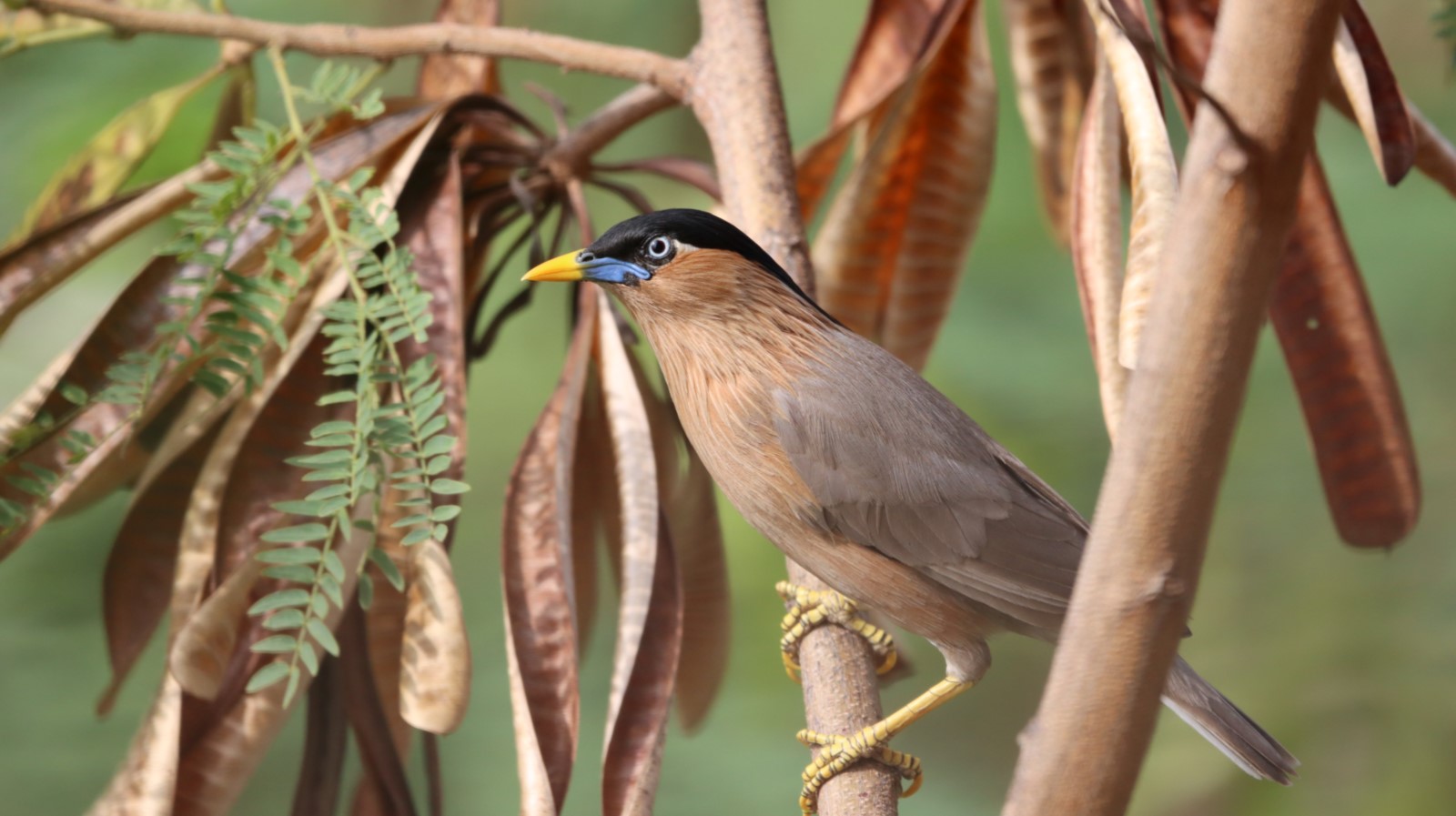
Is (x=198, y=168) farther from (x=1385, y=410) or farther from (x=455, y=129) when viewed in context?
(x=1385, y=410)

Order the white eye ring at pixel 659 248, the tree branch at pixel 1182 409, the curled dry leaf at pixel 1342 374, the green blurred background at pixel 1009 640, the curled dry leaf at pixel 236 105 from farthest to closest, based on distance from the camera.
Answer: the green blurred background at pixel 1009 640
the curled dry leaf at pixel 236 105
the curled dry leaf at pixel 1342 374
the white eye ring at pixel 659 248
the tree branch at pixel 1182 409

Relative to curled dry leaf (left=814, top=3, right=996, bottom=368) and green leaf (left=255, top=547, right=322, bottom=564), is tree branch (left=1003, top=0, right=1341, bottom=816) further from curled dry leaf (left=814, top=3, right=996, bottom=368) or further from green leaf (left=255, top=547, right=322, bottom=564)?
curled dry leaf (left=814, top=3, right=996, bottom=368)

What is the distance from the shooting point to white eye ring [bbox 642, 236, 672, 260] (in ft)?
2.49

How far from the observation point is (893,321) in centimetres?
110

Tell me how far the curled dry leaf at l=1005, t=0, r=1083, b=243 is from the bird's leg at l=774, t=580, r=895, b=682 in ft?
1.88

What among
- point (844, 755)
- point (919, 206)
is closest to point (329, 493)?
point (844, 755)

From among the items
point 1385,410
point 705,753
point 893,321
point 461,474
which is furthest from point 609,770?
point 705,753

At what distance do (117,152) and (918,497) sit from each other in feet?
2.51

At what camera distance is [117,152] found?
3.48 feet

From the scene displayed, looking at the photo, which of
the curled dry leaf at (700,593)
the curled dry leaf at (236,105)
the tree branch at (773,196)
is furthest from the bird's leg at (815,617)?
the curled dry leaf at (236,105)

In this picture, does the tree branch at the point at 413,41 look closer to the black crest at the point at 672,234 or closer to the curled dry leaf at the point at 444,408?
the curled dry leaf at the point at 444,408

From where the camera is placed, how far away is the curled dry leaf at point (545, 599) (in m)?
0.78

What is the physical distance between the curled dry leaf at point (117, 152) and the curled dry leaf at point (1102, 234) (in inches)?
28.5

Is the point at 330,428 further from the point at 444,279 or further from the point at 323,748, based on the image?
the point at 323,748
